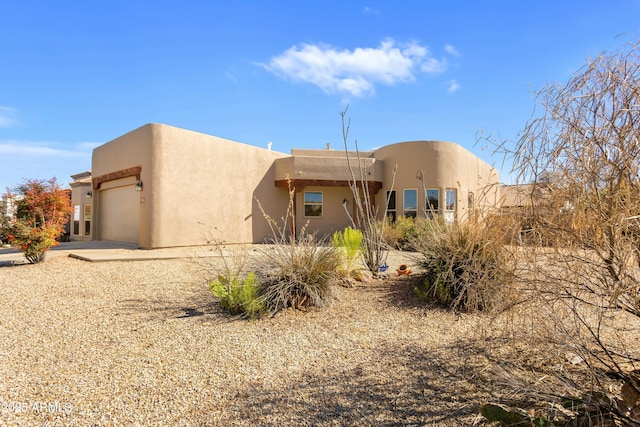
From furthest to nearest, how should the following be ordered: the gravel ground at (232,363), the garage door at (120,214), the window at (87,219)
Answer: the window at (87,219) → the garage door at (120,214) → the gravel ground at (232,363)

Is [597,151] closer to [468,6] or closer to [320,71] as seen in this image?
[468,6]

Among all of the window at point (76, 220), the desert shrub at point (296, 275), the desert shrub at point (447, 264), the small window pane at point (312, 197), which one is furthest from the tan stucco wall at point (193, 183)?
the desert shrub at point (447, 264)

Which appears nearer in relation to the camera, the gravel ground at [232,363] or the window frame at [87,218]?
the gravel ground at [232,363]

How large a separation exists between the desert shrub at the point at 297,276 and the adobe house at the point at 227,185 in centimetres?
628

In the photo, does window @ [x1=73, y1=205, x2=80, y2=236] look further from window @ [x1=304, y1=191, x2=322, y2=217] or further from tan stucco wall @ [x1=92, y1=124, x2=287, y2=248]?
window @ [x1=304, y1=191, x2=322, y2=217]

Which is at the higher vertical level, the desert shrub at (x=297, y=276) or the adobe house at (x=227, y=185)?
the adobe house at (x=227, y=185)

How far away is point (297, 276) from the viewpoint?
5469mm

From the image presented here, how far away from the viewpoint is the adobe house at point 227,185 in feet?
41.9

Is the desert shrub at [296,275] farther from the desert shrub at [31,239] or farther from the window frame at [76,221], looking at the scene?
the window frame at [76,221]

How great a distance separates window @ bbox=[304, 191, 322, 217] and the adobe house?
0.17ft

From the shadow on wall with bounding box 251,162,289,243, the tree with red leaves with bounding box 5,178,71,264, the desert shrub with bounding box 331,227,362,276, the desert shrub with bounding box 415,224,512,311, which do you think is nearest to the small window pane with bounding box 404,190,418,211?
the shadow on wall with bounding box 251,162,289,243

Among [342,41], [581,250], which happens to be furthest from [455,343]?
[342,41]

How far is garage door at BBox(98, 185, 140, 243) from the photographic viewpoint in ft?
46.6

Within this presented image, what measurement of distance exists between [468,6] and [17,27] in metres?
10.5
